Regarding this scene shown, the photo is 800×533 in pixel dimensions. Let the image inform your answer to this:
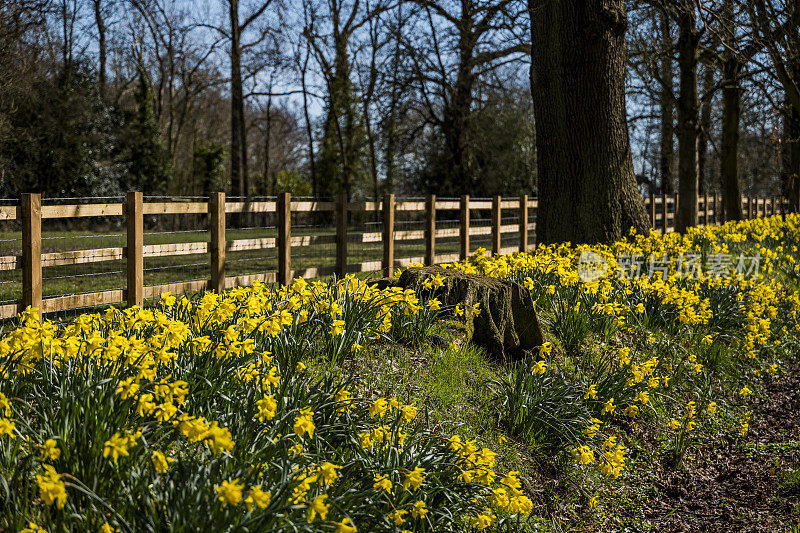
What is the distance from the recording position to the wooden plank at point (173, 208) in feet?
24.9

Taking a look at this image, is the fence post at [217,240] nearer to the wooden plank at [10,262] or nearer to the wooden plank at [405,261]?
the wooden plank at [10,262]

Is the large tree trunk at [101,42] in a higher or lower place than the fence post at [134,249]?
higher

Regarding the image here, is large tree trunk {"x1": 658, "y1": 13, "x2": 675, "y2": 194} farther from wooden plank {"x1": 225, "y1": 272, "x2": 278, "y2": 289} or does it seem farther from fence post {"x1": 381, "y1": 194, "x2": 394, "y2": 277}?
wooden plank {"x1": 225, "y1": 272, "x2": 278, "y2": 289}

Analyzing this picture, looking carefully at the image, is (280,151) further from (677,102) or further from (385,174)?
(677,102)

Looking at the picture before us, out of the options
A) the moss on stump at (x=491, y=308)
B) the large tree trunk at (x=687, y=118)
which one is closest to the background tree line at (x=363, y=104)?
the large tree trunk at (x=687, y=118)

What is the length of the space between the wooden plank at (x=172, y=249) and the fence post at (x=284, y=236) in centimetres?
92

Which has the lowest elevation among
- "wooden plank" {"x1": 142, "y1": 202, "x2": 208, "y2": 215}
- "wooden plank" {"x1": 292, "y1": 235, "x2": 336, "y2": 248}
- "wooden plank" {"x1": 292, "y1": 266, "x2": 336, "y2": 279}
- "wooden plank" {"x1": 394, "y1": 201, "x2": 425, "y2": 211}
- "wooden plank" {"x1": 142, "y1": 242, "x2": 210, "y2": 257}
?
"wooden plank" {"x1": 292, "y1": 266, "x2": 336, "y2": 279}

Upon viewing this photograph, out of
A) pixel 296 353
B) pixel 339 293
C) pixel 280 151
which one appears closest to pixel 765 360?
pixel 339 293

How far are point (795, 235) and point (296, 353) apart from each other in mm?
12760

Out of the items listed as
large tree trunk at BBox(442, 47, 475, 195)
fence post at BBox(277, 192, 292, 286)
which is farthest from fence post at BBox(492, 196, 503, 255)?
large tree trunk at BBox(442, 47, 475, 195)

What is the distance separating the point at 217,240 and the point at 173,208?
0.59m

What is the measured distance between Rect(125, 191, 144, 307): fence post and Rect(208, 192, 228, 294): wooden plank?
90 centimetres

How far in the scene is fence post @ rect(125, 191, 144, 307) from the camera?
23.7ft

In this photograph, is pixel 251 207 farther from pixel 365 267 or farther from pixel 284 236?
pixel 365 267
